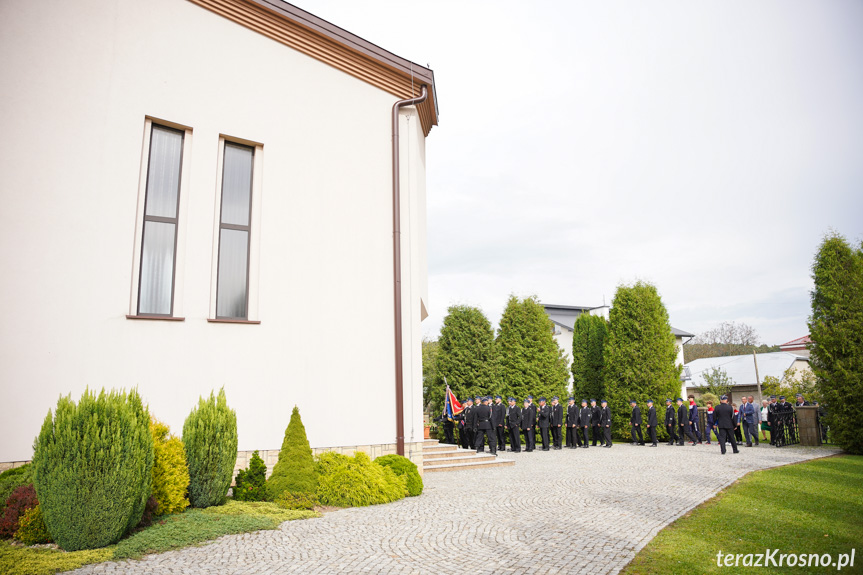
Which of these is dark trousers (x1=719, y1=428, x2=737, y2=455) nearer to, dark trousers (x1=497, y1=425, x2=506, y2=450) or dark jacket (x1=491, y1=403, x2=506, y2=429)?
dark jacket (x1=491, y1=403, x2=506, y2=429)

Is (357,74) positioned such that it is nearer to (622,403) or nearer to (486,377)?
(486,377)

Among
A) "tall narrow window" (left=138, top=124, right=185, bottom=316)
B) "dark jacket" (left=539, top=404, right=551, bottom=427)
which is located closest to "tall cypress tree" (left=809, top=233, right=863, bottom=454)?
"dark jacket" (left=539, top=404, right=551, bottom=427)

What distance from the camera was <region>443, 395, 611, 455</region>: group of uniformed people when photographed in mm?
16750

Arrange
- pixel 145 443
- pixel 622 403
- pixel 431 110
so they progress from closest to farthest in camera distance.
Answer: pixel 145 443 < pixel 431 110 < pixel 622 403

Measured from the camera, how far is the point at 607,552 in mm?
5141

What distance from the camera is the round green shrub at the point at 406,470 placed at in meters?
8.89

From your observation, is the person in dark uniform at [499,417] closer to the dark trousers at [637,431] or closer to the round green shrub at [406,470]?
the dark trousers at [637,431]

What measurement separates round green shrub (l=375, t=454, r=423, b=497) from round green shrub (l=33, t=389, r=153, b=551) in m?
4.33

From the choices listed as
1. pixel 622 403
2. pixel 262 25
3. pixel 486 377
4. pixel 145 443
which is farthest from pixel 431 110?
pixel 622 403

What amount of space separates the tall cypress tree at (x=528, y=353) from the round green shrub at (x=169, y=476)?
1563 centimetres

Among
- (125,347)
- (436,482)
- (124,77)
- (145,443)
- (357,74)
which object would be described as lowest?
(436,482)

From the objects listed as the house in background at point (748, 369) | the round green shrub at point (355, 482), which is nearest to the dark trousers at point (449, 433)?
the round green shrub at point (355, 482)

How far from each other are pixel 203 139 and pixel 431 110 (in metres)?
5.79

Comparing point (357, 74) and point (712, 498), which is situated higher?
point (357, 74)
